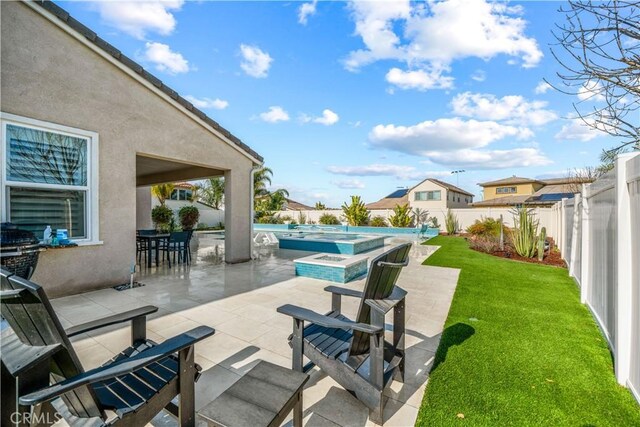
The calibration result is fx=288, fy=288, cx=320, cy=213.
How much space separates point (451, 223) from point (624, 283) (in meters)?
23.9

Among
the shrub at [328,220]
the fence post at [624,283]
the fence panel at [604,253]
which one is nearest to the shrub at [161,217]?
the shrub at [328,220]

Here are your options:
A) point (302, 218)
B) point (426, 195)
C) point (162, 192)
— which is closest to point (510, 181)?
point (426, 195)

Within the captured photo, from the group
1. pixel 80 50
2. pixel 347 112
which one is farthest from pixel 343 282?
pixel 347 112

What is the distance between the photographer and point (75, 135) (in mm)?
6262

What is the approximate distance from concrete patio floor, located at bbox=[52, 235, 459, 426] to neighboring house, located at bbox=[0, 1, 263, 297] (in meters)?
0.95

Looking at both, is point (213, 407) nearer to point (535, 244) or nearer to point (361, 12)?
point (361, 12)

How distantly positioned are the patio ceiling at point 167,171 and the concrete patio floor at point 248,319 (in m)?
3.87

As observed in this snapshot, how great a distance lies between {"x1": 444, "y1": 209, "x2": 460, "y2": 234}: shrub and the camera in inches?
1000

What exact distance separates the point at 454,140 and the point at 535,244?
1769cm

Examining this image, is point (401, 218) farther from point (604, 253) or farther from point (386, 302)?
point (386, 302)

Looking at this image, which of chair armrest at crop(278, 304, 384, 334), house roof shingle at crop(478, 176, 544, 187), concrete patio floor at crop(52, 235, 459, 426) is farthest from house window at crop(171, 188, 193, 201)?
house roof shingle at crop(478, 176, 544, 187)

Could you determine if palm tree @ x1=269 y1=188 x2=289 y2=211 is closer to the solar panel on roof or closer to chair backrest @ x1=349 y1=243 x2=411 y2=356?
the solar panel on roof

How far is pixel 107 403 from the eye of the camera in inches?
78.1

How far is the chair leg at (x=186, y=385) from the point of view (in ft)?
7.27
